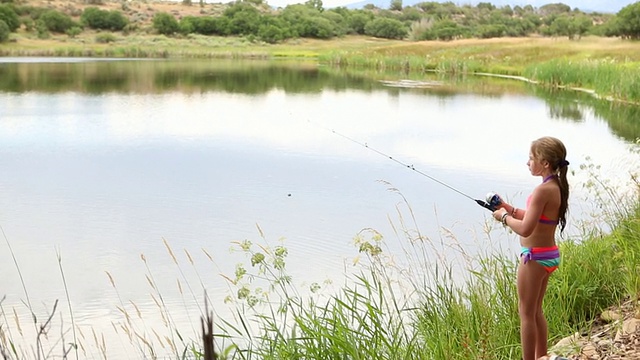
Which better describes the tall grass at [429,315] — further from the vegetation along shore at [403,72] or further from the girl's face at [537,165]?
the girl's face at [537,165]

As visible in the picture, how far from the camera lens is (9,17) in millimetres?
50094

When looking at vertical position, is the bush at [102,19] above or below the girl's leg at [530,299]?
above

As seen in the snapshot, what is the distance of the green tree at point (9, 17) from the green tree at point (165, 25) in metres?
10.5

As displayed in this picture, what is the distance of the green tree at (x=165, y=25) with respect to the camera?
192 feet

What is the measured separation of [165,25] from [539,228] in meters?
58.5

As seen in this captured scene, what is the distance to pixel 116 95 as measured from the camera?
59.8 ft

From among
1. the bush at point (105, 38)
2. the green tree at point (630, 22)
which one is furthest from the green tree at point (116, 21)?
the green tree at point (630, 22)

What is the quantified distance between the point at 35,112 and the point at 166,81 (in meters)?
8.90

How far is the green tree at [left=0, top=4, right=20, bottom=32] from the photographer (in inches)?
1958

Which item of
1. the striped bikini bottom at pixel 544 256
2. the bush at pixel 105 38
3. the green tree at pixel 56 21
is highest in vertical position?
the green tree at pixel 56 21

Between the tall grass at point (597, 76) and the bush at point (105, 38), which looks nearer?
the tall grass at point (597, 76)

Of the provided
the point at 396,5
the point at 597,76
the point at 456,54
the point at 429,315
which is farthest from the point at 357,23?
the point at 429,315

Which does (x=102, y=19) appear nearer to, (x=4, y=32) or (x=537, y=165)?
(x=4, y=32)

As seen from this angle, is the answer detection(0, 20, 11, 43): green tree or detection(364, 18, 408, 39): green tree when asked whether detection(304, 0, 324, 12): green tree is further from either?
detection(0, 20, 11, 43): green tree
